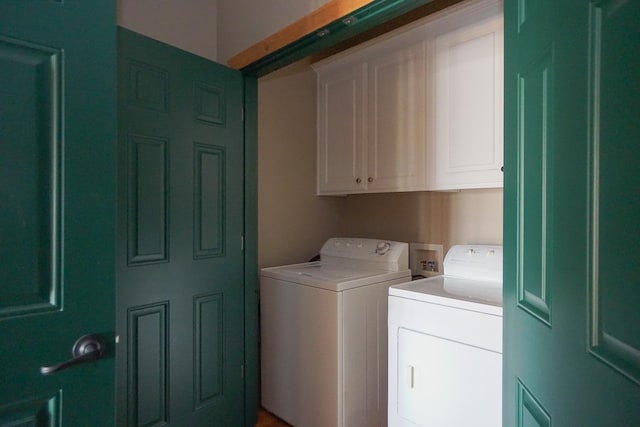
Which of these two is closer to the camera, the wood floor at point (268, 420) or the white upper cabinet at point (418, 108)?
the white upper cabinet at point (418, 108)

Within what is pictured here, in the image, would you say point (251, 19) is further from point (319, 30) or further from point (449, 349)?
point (449, 349)

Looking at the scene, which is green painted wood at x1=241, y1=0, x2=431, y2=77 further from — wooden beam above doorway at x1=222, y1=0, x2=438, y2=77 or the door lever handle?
the door lever handle

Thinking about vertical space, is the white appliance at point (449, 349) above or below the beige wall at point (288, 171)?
below

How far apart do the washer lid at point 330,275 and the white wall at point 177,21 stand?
1443 millimetres

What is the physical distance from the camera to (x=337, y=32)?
1.54 m

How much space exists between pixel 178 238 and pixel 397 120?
4.40 ft

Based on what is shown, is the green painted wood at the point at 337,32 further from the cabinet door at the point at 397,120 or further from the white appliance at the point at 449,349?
the white appliance at the point at 449,349

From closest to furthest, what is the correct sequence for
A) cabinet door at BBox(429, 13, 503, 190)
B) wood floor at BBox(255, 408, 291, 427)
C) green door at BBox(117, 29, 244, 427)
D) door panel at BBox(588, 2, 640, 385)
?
door panel at BBox(588, 2, 640, 385) → green door at BBox(117, 29, 244, 427) → cabinet door at BBox(429, 13, 503, 190) → wood floor at BBox(255, 408, 291, 427)

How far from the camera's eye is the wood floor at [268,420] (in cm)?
209

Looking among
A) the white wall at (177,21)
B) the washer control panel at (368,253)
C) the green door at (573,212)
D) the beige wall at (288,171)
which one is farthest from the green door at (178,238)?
the green door at (573,212)

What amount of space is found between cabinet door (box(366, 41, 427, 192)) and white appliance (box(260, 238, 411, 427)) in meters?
0.42

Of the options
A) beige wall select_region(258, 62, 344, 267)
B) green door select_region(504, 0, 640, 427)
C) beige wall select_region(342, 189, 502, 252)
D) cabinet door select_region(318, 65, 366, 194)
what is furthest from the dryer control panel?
beige wall select_region(258, 62, 344, 267)

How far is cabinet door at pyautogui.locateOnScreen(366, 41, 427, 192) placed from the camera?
1.95 m

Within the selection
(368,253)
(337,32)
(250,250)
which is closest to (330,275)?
(368,253)
